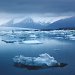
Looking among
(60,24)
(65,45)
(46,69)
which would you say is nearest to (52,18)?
(60,24)

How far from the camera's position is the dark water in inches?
131

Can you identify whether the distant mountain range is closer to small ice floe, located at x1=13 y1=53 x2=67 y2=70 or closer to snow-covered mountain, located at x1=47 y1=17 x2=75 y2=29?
snow-covered mountain, located at x1=47 y1=17 x2=75 y2=29

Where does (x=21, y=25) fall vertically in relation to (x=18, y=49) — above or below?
above

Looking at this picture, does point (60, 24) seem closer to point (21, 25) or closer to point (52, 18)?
point (52, 18)

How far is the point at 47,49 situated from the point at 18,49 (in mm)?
325

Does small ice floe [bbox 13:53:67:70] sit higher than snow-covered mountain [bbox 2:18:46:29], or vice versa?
snow-covered mountain [bbox 2:18:46:29]

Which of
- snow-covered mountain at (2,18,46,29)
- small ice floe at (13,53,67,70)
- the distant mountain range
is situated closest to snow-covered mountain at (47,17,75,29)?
the distant mountain range

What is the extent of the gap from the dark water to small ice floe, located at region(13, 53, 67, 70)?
0.15 feet

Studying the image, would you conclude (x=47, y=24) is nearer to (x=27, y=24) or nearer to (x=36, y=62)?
(x=27, y=24)

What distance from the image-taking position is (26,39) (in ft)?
11.5

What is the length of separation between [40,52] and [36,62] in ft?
0.55

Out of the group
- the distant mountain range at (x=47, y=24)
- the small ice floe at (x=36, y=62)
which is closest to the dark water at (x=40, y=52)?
the small ice floe at (x=36, y=62)

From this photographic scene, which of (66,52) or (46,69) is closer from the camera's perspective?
(46,69)

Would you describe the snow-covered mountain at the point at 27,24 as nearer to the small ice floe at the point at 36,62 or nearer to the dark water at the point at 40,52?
the dark water at the point at 40,52
